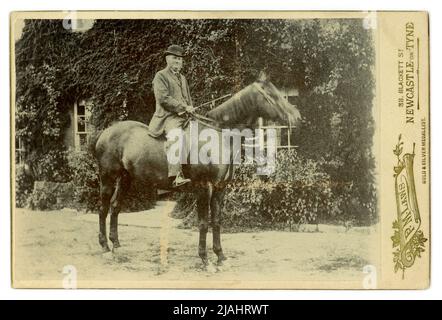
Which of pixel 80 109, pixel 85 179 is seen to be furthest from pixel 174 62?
pixel 85 179

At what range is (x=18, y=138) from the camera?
5.79 metres

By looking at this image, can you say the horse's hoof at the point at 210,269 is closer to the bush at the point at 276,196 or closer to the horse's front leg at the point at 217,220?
the horse's front leg at the point at 217,220

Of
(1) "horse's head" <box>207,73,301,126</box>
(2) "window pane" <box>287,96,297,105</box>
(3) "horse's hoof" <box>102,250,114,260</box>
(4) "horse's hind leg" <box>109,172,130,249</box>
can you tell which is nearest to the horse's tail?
(4) "horse's hind leg" <box>109,172,130,249</box>

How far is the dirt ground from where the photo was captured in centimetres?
577

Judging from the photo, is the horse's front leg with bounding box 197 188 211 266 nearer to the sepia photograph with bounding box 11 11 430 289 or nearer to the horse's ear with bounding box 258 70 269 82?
the sepia photograph with bounding box 11 11 430 289

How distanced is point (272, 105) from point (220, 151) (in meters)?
0.56

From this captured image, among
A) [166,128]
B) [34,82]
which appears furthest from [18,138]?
[166,128]

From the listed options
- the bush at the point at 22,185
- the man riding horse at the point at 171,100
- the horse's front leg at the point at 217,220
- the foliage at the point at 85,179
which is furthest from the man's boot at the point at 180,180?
the bush at the point at 22,185

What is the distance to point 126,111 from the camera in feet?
19.0

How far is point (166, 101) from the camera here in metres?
5.74

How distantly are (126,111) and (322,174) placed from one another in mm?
1662
